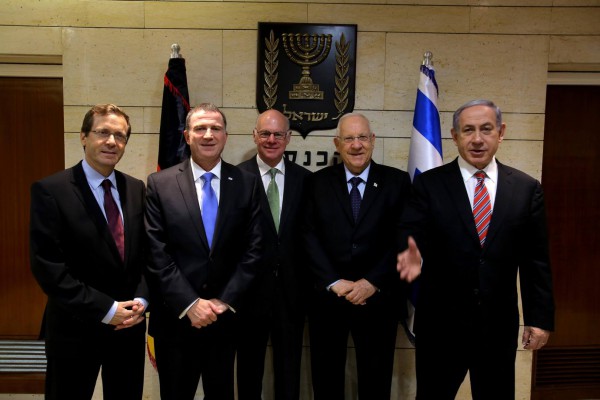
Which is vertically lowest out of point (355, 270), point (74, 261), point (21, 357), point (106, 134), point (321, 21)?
point (21, 357)

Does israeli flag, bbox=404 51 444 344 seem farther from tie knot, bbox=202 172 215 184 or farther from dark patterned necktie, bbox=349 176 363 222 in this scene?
tie knot, bbox=202 172 215 184

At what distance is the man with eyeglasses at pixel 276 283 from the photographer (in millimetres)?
2424

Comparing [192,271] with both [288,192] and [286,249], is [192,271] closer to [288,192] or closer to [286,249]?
[286,249]

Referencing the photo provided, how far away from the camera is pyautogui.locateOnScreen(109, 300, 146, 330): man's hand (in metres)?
1.88

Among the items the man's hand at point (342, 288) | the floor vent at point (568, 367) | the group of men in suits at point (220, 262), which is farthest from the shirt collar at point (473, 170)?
the floor vent at point (568, 367)

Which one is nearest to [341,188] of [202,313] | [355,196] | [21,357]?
[355,196]

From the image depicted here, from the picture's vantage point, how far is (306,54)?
2.93 metres

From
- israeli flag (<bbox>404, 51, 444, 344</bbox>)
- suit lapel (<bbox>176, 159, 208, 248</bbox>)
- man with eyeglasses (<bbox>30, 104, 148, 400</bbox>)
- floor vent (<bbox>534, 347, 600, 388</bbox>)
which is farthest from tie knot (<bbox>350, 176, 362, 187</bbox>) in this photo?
floor vent (<bbox>534, 347, 600, 388</bbox>)

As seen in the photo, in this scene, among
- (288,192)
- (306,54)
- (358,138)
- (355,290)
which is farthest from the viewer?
(306,54)

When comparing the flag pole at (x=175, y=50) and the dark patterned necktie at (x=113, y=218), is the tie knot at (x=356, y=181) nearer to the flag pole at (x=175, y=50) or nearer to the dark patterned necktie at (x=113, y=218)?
the dark patterned necktie at (x=113, y=218)

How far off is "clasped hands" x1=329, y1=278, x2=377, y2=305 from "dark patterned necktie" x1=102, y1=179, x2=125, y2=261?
1038 mm

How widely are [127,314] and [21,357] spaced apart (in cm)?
200

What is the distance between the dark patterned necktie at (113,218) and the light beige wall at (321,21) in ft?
3.59

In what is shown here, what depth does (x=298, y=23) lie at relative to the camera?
293cm
